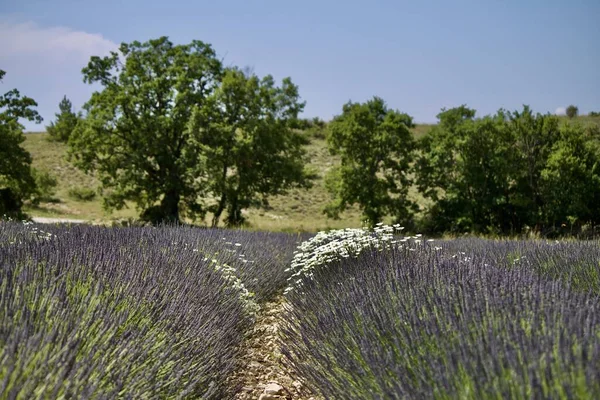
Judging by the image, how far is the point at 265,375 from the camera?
3891 millimetres

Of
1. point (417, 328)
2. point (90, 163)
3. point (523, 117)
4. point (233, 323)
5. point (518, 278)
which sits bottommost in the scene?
point (233, 323)

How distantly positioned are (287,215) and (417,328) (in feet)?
80.0

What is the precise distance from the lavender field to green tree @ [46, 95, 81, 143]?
18.3m

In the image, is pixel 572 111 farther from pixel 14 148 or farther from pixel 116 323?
pixel 116 323

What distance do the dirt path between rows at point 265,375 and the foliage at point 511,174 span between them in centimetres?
1327

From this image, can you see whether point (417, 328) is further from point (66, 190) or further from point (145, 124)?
point (66, 190)

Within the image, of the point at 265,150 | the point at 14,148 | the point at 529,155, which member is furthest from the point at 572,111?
the point at 14,148

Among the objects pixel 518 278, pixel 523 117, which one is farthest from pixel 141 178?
pixel 518 278

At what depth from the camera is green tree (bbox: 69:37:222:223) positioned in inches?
717

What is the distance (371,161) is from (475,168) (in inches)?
155

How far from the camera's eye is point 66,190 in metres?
32.3

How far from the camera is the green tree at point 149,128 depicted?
18.2m

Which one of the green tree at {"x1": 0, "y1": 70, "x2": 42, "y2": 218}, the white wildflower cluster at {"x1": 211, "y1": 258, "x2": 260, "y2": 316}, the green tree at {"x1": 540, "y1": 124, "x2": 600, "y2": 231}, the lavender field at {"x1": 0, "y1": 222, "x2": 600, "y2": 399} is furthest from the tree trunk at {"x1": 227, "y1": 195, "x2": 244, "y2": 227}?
Answer: the lavender field at {"x1": 0, "y1": 222, "x2": 600, "y2": 399}

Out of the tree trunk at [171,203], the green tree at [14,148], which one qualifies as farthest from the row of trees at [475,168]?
the green tree at [14,148]
